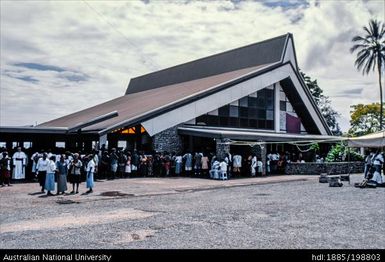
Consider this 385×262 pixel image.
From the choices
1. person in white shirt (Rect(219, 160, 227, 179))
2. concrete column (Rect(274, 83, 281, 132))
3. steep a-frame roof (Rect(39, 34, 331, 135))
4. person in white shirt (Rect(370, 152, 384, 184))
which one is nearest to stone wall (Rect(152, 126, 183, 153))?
steep a-frame roof (Rect(39, 34, 331, 135))

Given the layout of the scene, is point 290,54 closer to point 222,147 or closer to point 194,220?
point 222,147

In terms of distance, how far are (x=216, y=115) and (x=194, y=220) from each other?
17.9 metres

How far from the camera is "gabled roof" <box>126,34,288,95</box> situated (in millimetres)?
29587

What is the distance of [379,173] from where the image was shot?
56.4 ft

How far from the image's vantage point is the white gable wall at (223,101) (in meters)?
22.8

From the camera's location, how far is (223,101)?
86.1ft

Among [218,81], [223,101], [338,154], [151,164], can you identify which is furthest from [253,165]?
[338,154]

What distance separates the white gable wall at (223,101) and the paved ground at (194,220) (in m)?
8.70

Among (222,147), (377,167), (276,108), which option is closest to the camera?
(377,167)

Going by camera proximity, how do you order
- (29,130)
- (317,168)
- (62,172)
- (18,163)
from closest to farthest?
(62,172), (18,163), (29,130), (317,168)

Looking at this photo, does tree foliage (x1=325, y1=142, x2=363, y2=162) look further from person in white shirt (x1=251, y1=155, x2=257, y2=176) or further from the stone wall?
the stone wall

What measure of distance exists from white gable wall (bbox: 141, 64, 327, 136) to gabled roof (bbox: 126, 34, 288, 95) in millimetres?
1497

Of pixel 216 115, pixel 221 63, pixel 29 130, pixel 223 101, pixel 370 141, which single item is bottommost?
pixel 370 141

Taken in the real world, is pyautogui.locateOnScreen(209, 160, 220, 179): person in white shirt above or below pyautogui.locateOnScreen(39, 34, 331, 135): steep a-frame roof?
below
